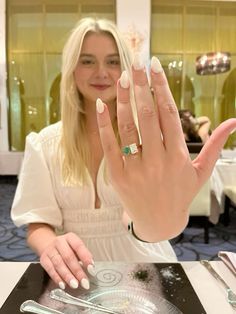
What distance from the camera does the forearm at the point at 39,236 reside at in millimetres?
938

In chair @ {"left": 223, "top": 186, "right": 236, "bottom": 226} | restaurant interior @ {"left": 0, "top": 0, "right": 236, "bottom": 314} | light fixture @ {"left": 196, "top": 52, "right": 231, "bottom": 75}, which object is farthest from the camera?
restaurant interior @ {"left": 0, "top": 0, "right": 236, "bottom": 314}

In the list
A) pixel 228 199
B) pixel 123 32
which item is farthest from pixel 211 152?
pixel 123 32

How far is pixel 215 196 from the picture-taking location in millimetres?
3279

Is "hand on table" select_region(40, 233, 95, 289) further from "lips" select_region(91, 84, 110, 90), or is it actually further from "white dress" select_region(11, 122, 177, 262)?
"lips" select_region(91, 84, 110, 90)

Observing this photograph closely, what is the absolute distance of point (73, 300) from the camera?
24.1 inches

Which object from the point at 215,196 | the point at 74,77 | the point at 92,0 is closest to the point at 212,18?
the point at 92,0

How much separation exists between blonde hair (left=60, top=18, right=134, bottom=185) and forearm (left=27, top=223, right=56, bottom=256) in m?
0.15

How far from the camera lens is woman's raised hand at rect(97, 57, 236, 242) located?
54cm

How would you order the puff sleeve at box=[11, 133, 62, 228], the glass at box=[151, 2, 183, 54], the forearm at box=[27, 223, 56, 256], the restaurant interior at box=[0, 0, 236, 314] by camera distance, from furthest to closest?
the glass at box=[151, 2, 183, 54] < the restaurant interior at box=[0, 0, 236, 314] < the puff sleeve at box=[11, 133, 62, 228] < the forearm at box=[27, 223, 56, 256]

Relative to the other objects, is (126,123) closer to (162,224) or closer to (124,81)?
(124,81)

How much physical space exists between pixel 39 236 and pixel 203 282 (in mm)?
477

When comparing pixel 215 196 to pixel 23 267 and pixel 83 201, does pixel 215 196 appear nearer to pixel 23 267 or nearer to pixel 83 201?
pixel 83 201

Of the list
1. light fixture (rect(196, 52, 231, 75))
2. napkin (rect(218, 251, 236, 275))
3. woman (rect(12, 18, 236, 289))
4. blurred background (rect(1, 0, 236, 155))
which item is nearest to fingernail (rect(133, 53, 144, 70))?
woman (rect(12, 18, 236, 289))

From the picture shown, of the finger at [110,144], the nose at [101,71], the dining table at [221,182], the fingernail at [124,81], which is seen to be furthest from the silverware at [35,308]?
the dining table at [221,182]
